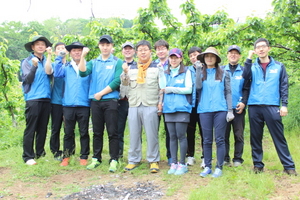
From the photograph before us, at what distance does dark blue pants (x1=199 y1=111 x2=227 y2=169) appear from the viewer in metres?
4.78

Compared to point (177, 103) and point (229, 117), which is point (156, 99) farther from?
point (229, 117)

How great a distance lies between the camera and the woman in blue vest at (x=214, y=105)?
478 centimetres

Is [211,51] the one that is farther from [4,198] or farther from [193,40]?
[4,198]

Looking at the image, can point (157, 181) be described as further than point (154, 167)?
No

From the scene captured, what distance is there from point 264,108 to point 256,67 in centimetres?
72

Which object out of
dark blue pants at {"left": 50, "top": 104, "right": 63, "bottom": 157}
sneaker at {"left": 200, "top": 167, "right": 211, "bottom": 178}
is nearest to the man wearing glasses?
sneaker at {"left": 200, "top": 167, "right": 211, "bottom": 178}

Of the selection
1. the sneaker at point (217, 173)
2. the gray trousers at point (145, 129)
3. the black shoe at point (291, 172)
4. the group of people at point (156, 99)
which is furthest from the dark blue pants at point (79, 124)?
the black shoe at point (291, 172)

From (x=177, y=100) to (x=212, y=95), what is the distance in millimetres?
596

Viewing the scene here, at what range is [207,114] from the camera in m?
4.87

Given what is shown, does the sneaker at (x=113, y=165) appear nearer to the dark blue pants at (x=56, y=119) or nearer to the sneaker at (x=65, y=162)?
the sneaker at (x=65, y=162)

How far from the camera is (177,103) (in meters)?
4.96

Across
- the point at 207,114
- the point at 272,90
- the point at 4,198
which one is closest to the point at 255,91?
the point at 272,90

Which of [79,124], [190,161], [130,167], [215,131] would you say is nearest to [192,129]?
[190,161]

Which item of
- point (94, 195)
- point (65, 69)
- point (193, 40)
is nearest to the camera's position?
point (94, 195)
